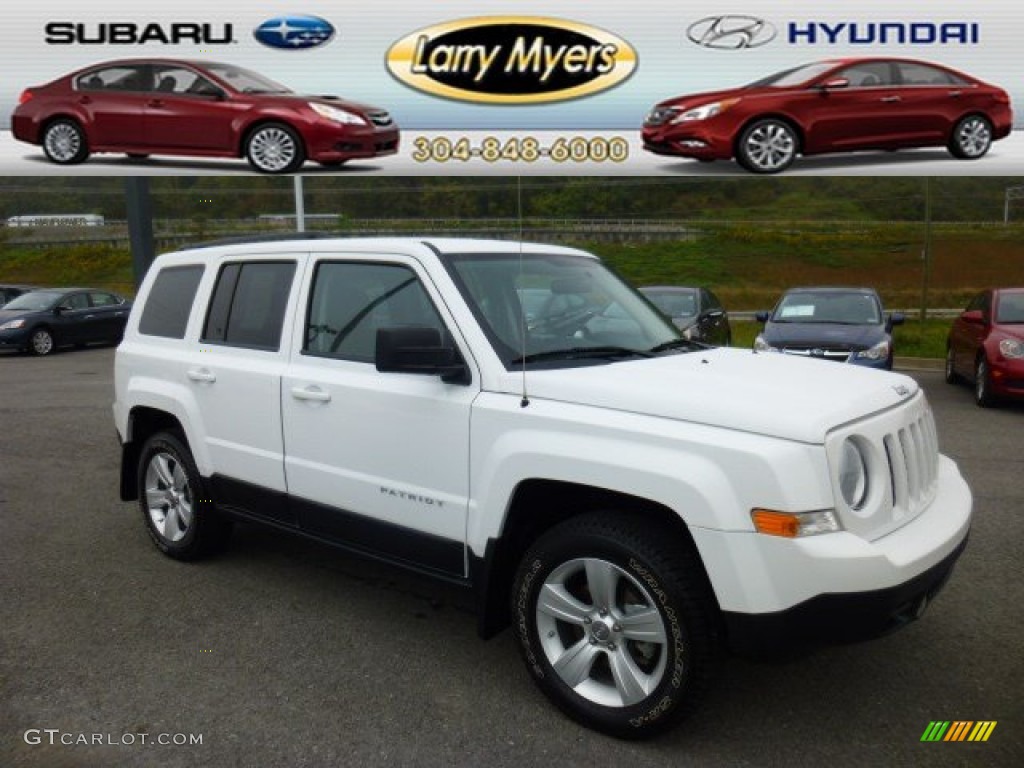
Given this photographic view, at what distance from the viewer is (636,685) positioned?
3.01 m

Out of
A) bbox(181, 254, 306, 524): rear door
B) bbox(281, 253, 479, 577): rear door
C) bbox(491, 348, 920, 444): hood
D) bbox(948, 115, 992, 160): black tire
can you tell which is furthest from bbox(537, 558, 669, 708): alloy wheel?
bbox(948, 115, 992, 160): black tire

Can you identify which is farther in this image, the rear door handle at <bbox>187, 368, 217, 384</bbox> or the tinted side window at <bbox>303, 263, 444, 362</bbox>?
the rear door handle at <bbox>187, 368, 217, 384</bbox>

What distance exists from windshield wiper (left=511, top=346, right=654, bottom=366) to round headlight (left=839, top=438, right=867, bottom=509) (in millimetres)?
1104

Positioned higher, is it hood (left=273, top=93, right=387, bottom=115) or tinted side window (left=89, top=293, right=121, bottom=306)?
hood (left=273, top=93, right=387, bottom=115)

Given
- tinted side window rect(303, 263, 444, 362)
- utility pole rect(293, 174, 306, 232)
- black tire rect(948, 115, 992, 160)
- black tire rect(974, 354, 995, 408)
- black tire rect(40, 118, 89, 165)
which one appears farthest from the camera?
black tire rect(948, 115, 992, 160)

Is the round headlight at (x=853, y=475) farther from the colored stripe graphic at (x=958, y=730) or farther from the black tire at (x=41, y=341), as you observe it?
the black tire at (x=41, y=341)

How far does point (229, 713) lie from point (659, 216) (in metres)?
3.29

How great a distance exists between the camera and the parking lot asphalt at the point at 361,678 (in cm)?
300

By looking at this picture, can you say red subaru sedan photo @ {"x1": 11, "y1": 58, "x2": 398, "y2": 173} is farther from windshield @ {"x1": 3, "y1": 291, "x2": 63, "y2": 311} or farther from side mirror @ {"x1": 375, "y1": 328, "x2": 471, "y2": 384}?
side mirror @ {"x1": 375, "y1": 328, "x2": 471, "y2": 384}

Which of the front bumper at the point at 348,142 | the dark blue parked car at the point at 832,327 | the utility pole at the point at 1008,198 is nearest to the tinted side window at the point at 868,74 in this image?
Result: the dark blue parked car at the point at 832,327

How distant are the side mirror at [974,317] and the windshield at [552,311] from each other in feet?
28.4

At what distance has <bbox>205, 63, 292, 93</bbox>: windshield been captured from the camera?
1103 cm

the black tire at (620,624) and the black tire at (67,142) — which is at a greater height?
the black tire at (67,142)

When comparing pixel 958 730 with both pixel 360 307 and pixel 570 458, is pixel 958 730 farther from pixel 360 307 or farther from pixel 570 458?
pixel 360 307
